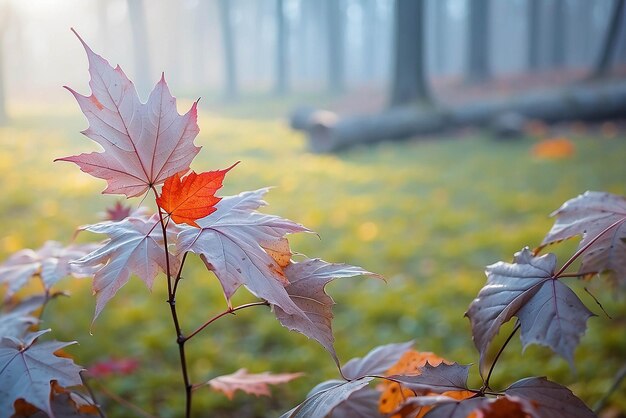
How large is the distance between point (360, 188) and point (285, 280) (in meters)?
6.42

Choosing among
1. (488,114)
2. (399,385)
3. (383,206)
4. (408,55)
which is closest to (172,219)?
(399,385)

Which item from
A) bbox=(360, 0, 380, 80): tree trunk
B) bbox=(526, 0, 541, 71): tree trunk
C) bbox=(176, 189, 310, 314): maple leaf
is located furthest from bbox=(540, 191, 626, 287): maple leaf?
bbox=(360, 0, 380, 80): tree trunk

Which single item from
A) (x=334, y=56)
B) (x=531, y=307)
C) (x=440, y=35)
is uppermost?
(x=531, y=307)

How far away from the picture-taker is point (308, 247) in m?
4.89

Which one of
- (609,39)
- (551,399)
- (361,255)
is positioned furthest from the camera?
(609,39)

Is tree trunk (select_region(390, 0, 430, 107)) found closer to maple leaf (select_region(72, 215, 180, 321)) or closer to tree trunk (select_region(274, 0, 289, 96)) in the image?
maple leaf (select_region(72, 215, 180, 321))

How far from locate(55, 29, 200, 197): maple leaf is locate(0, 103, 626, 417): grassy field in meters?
0.77

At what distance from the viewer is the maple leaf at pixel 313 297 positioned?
78 cm

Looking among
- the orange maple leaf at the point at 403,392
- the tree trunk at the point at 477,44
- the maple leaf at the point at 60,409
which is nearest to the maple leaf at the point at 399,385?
the orange maple leaf at the point at 403,392

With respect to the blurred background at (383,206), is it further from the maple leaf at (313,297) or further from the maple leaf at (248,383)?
the maple leaf at (313,297)

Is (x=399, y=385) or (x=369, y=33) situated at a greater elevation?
(x=369, y=33)

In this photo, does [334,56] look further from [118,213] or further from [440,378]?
[440,378]

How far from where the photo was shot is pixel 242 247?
779 mm

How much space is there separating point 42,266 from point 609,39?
1648 centimetres
